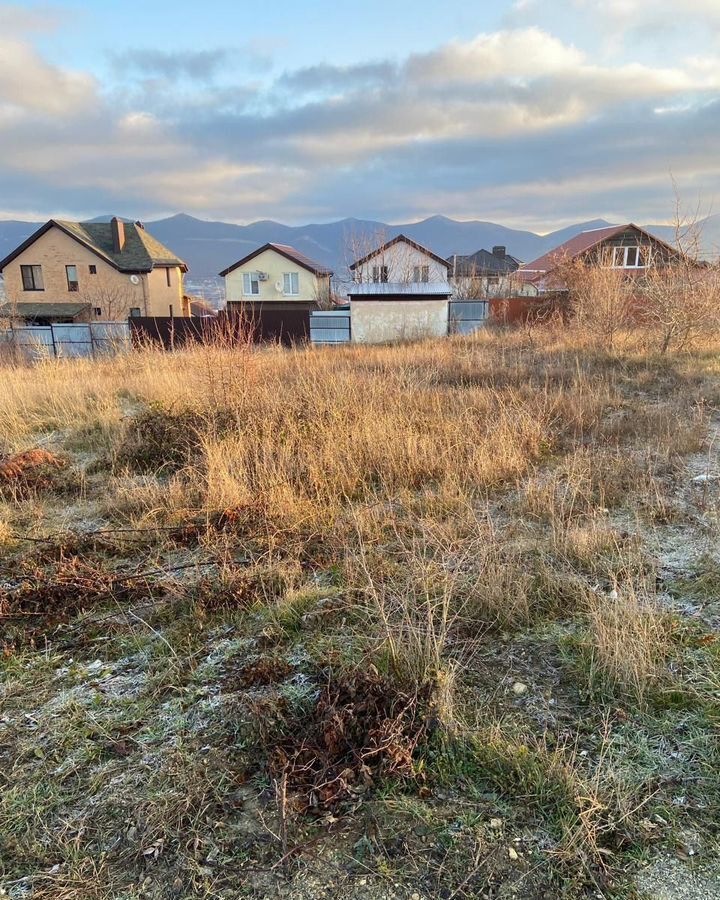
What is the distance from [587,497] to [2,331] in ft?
60.2

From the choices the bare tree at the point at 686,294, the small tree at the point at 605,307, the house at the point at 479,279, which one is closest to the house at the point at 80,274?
the house at the point at 479,279

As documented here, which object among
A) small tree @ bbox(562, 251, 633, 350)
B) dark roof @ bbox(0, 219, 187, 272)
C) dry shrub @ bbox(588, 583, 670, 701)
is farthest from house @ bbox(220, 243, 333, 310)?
dry shrub @ bbox(588, 583, 670, 701)

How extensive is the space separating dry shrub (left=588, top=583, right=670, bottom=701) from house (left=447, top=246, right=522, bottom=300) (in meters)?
26.9

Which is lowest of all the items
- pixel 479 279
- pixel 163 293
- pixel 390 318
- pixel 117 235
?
pixel 390 318

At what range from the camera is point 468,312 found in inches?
850

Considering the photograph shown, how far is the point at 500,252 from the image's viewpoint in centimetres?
5278

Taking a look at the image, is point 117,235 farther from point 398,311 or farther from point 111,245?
point 398,311

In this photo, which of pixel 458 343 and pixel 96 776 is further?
pixel 458 343

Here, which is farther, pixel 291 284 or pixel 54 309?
pixel 291 284

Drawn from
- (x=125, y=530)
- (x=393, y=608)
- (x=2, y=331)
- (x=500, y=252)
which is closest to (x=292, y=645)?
(x=393, y=608)

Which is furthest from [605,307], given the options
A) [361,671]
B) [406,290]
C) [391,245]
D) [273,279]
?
[273,279]

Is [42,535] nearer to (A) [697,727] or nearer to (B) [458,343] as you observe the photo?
(A) [697,727]

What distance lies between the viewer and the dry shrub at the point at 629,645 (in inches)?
79.2

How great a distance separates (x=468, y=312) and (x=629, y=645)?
20.9 m
